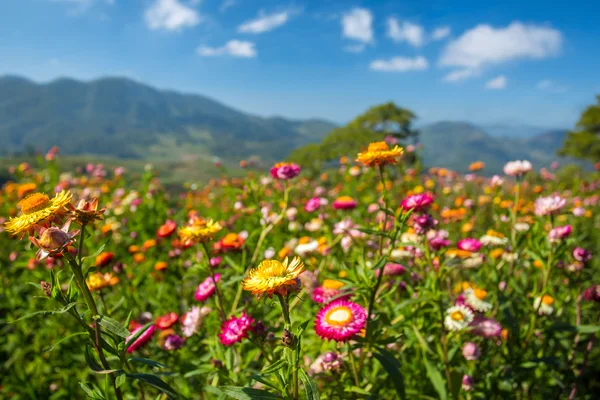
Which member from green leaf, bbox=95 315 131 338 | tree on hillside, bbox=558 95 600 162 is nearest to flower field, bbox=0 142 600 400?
green leaf, bbox=95 315 131 338

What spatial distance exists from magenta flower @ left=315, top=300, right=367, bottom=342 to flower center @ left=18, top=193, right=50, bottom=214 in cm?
109

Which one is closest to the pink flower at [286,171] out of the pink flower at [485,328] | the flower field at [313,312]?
the flower field at [313,312]

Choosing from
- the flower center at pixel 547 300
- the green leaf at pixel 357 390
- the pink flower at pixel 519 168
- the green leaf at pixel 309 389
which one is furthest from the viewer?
the pink flower at pixel 519 168

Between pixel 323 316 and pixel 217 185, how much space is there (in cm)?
646

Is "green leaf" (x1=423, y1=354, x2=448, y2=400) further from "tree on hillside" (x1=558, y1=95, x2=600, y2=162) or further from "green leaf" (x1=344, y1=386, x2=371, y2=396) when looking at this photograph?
"tree on hillside" (x1=558, y1=95, x2=600, y2=162)

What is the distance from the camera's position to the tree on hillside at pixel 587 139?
111 ft

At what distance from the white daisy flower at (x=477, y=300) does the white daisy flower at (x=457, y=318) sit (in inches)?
4.6

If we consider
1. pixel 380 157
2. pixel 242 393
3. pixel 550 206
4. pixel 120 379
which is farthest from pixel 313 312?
pixel 550 206

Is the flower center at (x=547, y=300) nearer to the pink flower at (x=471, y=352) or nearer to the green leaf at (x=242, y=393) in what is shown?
the pink flower at (x=471, y=352)

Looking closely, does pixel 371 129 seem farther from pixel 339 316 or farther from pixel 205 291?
pixel 339 316

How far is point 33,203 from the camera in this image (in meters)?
1.30

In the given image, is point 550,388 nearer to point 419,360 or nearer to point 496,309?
point 496,309

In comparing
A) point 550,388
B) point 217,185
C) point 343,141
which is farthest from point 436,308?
point 343,141

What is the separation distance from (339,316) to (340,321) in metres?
0.03
